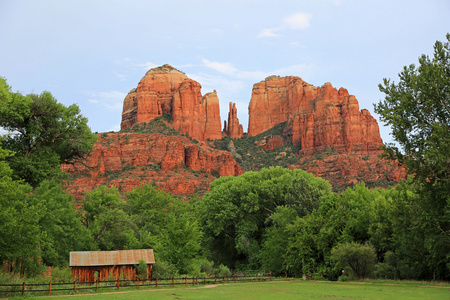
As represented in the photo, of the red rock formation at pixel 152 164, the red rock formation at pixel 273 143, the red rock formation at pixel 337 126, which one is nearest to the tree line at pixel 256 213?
the red rock formation at pixel 152 164

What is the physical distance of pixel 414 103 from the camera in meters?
33.4

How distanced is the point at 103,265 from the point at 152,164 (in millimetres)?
113681

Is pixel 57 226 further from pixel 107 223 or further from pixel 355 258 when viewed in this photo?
pixel 355 258

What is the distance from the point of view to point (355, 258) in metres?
45.0

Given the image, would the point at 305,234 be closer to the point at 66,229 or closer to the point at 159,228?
the point at 159,228

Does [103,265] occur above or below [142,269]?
above

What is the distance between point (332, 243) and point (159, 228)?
2330cm

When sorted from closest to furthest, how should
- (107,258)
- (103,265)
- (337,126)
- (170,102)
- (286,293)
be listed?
(286,293)
(103,265)
(107,258)
(337,126)
(170,102)

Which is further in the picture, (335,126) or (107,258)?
(335,126)

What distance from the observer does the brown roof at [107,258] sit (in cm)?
3559

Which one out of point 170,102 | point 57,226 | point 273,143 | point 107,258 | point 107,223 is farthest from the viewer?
point 273,143

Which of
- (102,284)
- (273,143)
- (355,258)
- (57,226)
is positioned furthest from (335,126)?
(102,284)

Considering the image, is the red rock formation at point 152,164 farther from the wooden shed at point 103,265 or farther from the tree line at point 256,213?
the wooden shed at point 103,265

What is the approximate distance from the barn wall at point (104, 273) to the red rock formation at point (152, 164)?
98.1 metres
